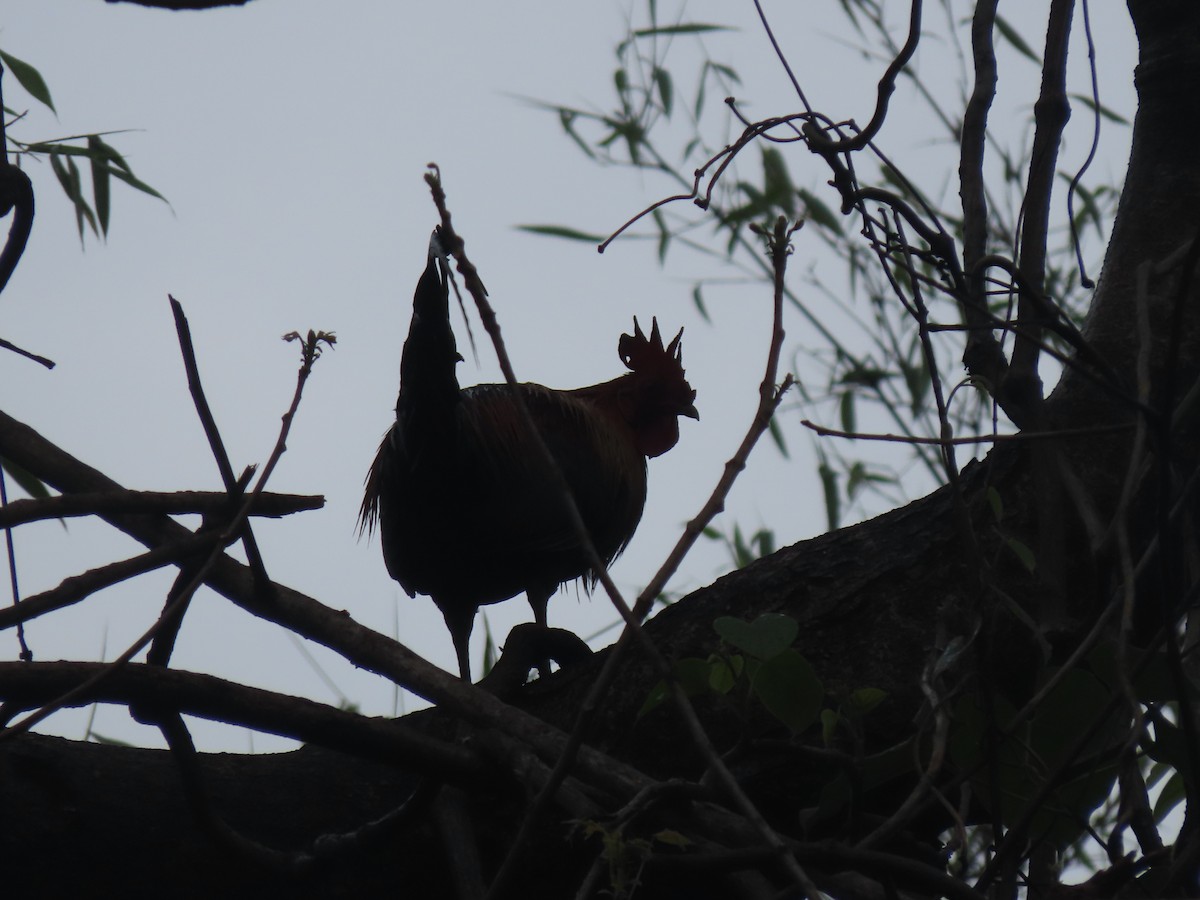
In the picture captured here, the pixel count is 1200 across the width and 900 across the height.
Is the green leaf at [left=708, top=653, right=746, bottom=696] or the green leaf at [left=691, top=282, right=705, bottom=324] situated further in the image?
the green leaf at [left=691, top=282, right=705, bottom=324]

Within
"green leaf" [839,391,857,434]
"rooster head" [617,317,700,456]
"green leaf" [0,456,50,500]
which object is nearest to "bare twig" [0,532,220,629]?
"green leaf" [0,456,50,500]

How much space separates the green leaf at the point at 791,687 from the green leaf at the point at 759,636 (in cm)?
4

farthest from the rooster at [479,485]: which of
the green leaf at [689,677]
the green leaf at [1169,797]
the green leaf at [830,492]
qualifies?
the green leaf at [1169,797]

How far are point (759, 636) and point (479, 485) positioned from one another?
5.60 ft

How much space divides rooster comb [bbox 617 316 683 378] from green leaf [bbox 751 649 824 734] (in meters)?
2.29

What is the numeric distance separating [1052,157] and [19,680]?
113 cm

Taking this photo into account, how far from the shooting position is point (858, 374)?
10.9ft

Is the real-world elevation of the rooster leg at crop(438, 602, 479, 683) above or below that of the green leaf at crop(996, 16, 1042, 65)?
below

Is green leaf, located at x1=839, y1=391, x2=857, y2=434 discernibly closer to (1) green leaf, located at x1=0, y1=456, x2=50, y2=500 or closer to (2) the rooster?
(2) the rooster

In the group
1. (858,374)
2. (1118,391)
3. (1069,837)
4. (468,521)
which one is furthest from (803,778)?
(858,374)

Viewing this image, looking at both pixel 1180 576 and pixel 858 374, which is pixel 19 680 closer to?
pixel 1180 576

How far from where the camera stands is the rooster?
253 cm

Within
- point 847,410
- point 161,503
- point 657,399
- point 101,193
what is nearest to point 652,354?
point 657,399

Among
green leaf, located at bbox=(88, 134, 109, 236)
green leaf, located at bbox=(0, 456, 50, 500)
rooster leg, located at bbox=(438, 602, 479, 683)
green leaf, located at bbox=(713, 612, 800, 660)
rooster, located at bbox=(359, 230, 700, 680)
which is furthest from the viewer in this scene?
rooster leg, located at bbox=(438, 602, 479, 683)
